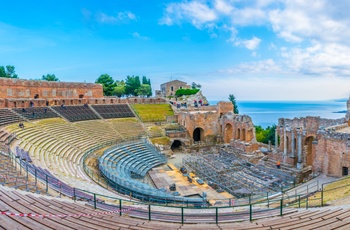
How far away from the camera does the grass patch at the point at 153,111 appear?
4445 centimetres

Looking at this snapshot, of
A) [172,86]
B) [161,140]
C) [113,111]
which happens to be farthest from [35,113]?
[172,86]

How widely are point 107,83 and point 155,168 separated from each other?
1732 inches

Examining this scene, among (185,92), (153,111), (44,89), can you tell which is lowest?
Result: (153,111)

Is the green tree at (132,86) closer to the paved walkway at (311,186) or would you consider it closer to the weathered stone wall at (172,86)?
the weathered stone wall at (172,86)

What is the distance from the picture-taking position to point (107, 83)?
67625 mm

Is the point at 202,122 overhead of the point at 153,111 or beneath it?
beneath

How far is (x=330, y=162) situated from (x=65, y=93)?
1728 inches

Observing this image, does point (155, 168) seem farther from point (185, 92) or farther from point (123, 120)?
point (185, 92)

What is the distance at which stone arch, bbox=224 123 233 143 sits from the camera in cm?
4145

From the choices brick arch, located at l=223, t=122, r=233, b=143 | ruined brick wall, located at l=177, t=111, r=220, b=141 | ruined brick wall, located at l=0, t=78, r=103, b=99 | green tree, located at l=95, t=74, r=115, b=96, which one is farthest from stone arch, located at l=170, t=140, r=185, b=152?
green tree, located at l=95, t=74, r=115, b=96

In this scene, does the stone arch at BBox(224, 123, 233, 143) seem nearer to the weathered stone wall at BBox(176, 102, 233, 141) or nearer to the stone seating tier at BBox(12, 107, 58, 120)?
the weathered stone wall at BBox(176, 102, 233, 141)

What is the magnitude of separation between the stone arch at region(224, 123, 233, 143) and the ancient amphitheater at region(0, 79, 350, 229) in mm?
166

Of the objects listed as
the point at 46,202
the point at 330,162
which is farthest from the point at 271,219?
the point at 330,162

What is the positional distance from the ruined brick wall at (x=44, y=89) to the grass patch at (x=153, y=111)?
10.3 metres
